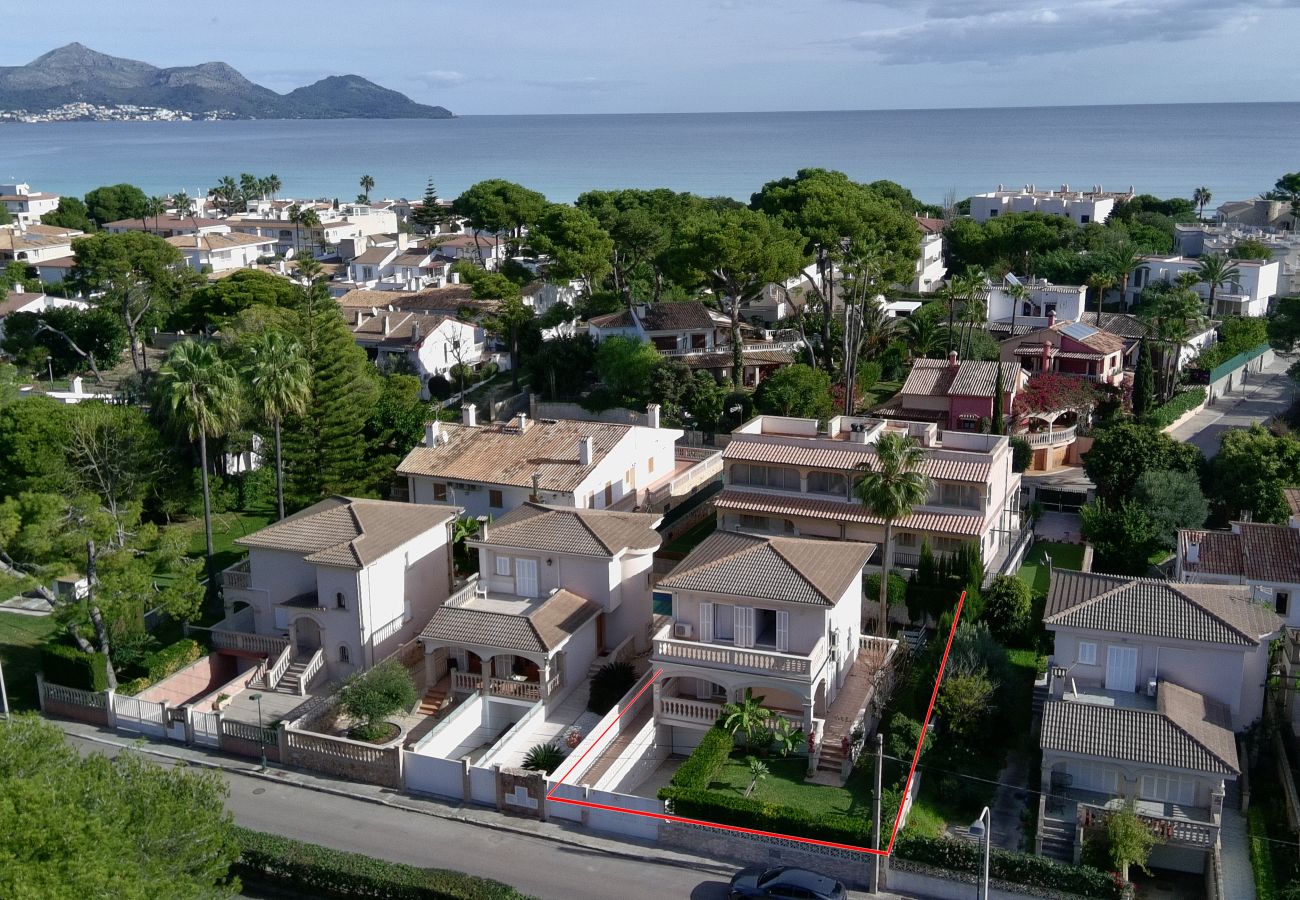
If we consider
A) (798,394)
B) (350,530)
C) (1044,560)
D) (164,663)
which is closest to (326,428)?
(350,530)

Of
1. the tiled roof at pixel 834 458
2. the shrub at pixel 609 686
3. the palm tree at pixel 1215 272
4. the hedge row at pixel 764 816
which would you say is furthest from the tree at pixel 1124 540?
the palm tree at pixel 1215 272

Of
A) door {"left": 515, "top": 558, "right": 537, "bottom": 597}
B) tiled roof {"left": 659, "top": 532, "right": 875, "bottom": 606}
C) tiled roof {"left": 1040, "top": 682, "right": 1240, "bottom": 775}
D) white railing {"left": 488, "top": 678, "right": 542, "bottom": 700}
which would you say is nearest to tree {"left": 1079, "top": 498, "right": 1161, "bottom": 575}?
tiled roof {"left": 659, "top": 532, "right": 875, "bottom": 606}

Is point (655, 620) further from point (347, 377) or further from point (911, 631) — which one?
point (347, 377)

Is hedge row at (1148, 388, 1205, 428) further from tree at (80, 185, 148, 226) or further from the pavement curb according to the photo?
tree at (80, 185, 148, 226)

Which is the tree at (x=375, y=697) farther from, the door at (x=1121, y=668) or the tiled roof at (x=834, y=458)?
the door at (x=1121, y=668)

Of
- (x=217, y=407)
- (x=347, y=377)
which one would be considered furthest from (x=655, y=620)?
(x=347, y=377)

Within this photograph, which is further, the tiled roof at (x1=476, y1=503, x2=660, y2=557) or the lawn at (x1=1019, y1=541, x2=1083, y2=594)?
the lawn at (x1=1019, y1=541, x2=1083, y2=594)
